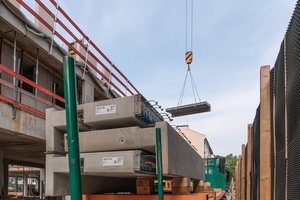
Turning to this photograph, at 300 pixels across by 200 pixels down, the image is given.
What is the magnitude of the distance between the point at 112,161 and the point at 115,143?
1.14ft

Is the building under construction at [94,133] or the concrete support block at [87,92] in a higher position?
the concrete support block at [87,92]

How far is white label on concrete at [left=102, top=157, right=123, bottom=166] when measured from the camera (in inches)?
180

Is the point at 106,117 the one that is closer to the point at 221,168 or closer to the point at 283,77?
the point at 283,77

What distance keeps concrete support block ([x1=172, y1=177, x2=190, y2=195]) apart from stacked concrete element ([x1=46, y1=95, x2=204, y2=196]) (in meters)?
0.12

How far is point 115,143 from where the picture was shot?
4.84 meters

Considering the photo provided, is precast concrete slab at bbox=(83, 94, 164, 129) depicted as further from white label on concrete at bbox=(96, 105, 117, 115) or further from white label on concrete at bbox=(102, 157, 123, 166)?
white label on concrete at bbox=(102, 157, 123, 166)

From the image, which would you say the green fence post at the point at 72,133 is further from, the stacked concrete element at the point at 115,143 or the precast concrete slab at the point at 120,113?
the precast concrete slab at the point at 120,113

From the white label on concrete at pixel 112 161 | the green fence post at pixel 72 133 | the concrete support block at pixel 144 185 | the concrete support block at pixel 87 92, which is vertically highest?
the concrete support block at pixel 87 92

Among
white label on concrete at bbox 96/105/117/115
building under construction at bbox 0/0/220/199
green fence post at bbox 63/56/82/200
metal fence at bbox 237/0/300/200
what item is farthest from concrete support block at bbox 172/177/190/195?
green fence post at bbox 63/56/82/200

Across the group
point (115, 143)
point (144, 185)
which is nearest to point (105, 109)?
point (115, 143)

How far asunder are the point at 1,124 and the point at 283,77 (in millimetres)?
5229

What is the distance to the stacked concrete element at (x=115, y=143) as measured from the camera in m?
4.59

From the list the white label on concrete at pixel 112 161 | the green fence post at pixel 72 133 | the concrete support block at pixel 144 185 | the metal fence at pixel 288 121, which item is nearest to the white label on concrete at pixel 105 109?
the white label on concrete at pixel 112 161

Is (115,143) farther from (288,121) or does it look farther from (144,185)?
(288,121)
